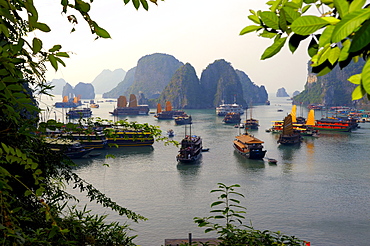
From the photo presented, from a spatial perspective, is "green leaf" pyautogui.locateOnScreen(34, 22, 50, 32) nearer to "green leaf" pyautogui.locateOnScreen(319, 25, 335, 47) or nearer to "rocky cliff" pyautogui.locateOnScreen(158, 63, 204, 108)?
"green leaf" pyautogui.locateOnScreen(319, 25, 335, 47)

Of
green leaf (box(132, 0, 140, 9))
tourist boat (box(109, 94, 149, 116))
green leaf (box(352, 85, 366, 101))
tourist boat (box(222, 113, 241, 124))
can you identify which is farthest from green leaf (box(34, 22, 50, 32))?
tourist boat (box(109, 94, 149, 116))

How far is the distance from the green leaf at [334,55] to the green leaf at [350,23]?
15.3 inches

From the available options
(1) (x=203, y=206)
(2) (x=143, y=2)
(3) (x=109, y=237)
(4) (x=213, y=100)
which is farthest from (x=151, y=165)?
(4) (x=213, y=100)

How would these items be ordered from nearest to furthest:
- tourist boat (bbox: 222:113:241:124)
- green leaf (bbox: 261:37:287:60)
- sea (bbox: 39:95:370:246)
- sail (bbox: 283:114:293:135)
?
green leaf (bbox: 261:37:287:60)
sea (bbox: 39:95:370:246)
sail (bbox: 283:114:293:135)
tourist boat (bbox: 222:113:241:124)

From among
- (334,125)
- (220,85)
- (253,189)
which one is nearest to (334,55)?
(253,189)

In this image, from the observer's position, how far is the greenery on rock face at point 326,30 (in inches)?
36.1

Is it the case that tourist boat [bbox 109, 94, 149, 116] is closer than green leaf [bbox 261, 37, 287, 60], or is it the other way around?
green leaf [bbox 261, 37, 287, 60]

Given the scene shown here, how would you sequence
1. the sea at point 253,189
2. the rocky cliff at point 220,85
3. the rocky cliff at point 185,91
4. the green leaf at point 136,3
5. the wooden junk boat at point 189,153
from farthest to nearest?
the rocky cliff at point 220,85 → the rocky cliff at point 185,91 → the wooden junk boat at point 189,153 → the sea at point 253,189 → the green leaf at point 136,3

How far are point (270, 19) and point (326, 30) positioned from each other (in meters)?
0.27

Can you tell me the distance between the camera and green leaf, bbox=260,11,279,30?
4.14 feet

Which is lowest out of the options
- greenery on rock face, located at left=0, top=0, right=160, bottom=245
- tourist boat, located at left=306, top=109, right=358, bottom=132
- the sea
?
the sea

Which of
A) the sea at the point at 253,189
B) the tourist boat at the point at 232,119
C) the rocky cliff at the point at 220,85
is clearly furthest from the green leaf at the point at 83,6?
the rocky cliff at the point at 220,85

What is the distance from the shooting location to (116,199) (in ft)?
78.0

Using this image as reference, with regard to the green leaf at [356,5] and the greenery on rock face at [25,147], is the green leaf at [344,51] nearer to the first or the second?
the green leaf at [356,5]
